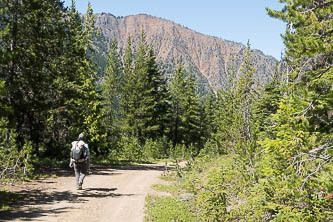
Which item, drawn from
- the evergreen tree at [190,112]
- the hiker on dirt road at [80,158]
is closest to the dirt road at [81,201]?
the hiker on dirt road at [80,158]

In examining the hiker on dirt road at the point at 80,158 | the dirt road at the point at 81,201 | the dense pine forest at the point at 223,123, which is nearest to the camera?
the dense pine forest at the point at 223,123

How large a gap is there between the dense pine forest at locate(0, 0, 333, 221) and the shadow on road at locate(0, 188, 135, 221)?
5.70 ft

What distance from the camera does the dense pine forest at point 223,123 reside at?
19.8ft

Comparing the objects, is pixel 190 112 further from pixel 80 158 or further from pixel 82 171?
pixel 80 158

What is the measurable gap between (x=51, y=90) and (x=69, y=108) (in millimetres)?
2137

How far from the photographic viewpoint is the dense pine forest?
603cm

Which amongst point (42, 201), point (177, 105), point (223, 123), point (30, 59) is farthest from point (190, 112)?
point (42, 201)

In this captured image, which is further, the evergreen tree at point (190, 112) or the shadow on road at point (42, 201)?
the evergreen tree at point (190, 112)

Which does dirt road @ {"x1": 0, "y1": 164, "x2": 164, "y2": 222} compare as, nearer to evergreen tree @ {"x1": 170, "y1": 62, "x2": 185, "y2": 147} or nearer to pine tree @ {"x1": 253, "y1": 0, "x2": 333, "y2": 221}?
pine tree @ {"x1": 253, "y1": 0, "x2": 333, "y2": 221}

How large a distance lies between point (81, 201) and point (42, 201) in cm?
109

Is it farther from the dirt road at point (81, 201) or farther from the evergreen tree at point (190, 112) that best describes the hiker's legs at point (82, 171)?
the evergreen tree at point (190, 112)

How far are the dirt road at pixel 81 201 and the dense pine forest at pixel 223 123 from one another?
777 mm

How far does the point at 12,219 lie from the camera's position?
7.25 meters

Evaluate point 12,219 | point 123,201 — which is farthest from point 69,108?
point 12,219
